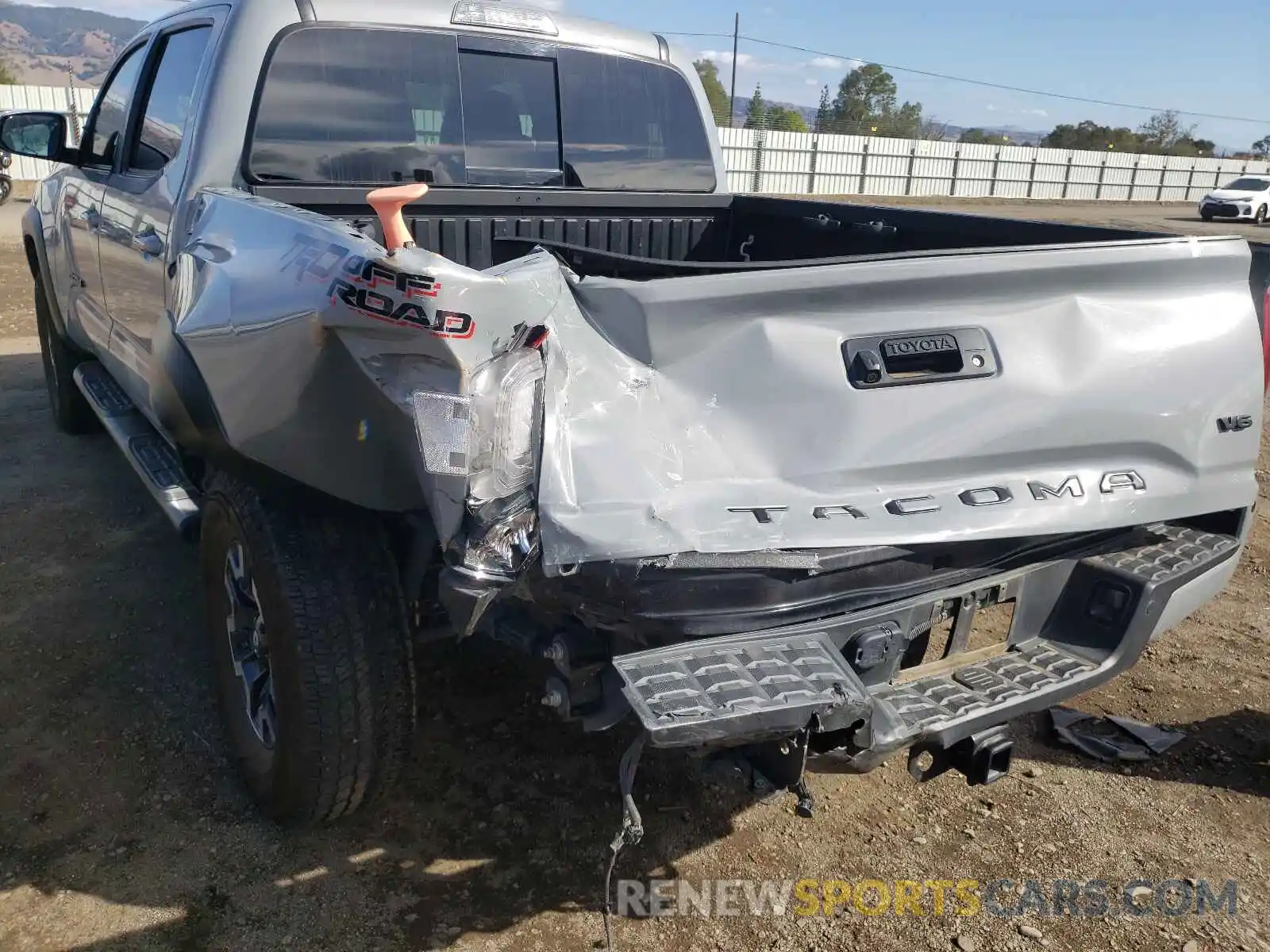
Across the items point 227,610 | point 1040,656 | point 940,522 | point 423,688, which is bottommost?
point 423,688

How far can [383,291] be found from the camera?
165 cm

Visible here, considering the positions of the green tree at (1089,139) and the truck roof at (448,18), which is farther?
A: the green tree at (1089,139)

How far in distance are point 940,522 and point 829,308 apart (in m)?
0.48

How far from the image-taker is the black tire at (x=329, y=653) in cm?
220

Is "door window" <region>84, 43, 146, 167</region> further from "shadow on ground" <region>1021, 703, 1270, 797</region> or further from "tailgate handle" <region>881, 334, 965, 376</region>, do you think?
"shadow on ground" <region>1021, 703, 1270, 797</region>

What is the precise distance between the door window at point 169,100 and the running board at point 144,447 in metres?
1.02

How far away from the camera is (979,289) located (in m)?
2.04

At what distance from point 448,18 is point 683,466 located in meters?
2.36

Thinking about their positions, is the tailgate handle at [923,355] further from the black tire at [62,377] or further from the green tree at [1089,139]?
the green tree at [1089,139]

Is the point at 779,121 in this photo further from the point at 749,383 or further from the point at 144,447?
the point at 749,383

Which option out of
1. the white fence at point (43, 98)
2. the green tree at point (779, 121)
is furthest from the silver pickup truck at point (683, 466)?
the green tree at point (779, 121)

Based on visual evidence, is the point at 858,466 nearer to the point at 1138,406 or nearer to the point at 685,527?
the point at 685,527

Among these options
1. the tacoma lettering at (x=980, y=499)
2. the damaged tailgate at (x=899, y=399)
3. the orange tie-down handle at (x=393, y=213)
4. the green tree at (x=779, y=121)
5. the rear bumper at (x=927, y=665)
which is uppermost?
the orange tie-down handle at (x=393, y=213)

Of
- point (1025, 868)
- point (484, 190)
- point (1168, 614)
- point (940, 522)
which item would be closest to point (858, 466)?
point (940, 522)
